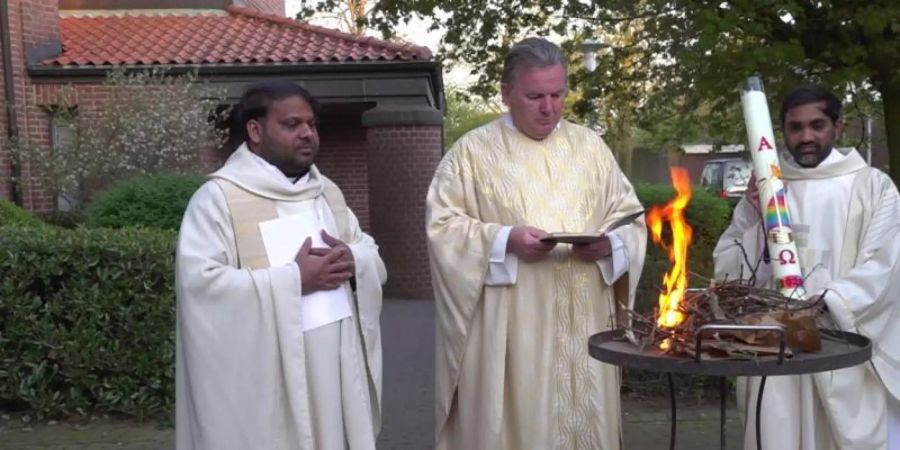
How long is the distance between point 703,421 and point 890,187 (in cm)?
307

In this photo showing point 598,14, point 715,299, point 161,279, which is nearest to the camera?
point 715,299

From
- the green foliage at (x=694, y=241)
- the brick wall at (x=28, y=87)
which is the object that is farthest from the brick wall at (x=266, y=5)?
the green foliage at (x=694, y=241)

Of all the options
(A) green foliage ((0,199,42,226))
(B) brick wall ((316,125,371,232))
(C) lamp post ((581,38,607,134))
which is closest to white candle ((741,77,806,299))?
(A) green foliage ((0,199,42,226))

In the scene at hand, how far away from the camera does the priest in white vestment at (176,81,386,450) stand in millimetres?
3414

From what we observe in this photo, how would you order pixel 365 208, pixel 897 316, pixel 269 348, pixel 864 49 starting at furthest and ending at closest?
pixel 365 208 < pixel 864 49 < pixel 897 316 < pixel 269 348

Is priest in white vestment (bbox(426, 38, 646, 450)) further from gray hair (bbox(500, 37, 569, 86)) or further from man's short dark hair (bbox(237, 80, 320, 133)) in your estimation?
man's short dark hair (bbox(237, 80, 320, 133))

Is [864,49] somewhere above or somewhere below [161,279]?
above

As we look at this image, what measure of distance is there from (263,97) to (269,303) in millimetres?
725

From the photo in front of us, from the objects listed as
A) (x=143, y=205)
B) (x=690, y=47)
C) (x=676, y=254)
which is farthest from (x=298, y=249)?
(x=143, y=205)

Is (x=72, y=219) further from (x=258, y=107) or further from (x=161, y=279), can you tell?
(x=258, y=107)

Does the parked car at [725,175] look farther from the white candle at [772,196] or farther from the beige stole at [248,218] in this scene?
the beige stole at [248,218]

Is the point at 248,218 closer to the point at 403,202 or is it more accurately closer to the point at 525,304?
the point at 525,304

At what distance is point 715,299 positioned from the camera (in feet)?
10.2

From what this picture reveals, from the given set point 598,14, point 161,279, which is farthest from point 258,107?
point 598,14
